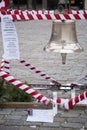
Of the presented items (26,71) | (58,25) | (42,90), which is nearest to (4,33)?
(58,25)

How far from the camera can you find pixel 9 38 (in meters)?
6.53

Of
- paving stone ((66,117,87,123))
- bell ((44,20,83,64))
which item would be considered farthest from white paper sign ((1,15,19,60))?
paving stone ((66,117,87,123))

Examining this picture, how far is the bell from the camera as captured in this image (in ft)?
21.6

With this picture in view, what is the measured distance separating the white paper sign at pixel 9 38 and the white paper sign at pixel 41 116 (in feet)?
3.02

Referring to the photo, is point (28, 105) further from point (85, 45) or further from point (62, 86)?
point (85, 45)

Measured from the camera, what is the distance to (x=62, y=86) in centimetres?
822

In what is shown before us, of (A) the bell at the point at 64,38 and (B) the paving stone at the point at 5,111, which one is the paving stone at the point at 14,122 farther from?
(A) the bell at the point at 64,38

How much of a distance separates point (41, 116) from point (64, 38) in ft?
4.11

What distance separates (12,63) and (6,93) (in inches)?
184

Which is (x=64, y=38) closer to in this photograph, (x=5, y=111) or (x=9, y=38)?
(x=9, y=38)

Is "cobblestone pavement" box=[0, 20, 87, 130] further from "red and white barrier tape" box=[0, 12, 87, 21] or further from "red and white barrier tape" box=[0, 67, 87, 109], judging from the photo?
"red and white barrier tape" box=[0, 12, 87, 21]

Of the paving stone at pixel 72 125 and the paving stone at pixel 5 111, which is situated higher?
the paving stone at pixel 72 125

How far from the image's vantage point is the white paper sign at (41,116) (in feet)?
21.6

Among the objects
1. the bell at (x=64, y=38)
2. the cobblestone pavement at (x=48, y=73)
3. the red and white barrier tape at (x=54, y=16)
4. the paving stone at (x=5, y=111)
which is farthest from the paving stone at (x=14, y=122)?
the red and white barrier tape at (x=54, y=16)
